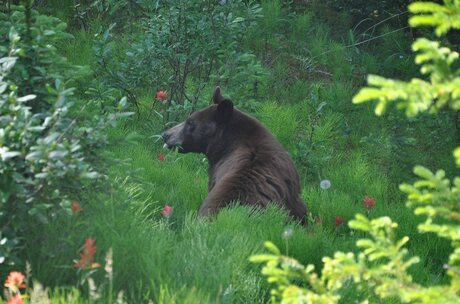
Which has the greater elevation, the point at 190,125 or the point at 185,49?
the point at 185,49

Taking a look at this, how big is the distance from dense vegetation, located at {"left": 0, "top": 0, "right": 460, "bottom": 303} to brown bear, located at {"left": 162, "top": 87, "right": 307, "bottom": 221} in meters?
0.28

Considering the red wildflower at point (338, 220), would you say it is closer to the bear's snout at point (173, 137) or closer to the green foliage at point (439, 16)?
the bear's snout at point (173, 137)

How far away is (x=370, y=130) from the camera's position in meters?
9.78

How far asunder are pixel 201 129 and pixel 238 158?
2.94 ft

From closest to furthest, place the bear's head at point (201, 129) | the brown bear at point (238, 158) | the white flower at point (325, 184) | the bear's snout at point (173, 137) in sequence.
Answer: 1. the brown bear at point (238, 158)
2. the bear's head at point (201, 129)
3. the white flower at point (325, 184)
4. the bear's snout at point (173, 137)

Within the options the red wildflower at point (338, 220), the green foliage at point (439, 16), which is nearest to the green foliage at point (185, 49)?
the red wildflower at point (338, 220)

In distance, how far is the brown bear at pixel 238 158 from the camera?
6.52 metres

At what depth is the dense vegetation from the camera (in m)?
4.21

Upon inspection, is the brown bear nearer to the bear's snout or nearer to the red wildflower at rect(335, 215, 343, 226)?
the bear's snout

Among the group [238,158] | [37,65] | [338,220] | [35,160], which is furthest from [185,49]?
[35,160]

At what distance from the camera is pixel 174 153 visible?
337 inches

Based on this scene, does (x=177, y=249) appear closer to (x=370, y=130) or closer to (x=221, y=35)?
(x=221, y=35)

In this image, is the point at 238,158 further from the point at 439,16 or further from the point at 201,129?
the point at 439,16

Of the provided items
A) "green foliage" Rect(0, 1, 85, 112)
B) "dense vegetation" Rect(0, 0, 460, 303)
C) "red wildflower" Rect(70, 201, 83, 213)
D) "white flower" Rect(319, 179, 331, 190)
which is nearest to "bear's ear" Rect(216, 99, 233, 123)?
"dense vegetation" Rect(0, 0, 460, 303)
